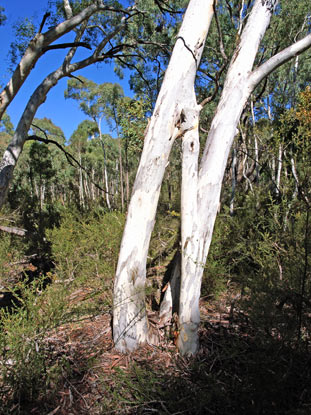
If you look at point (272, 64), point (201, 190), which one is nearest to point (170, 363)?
point (201, 190)

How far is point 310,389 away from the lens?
1486 mm

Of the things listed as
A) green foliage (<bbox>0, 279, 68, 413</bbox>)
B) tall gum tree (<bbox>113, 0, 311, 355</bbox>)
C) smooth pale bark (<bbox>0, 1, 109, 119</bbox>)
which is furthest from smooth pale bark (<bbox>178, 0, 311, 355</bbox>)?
smooth pale bark (<bbox>0, 1, 109, 119</bbox>)

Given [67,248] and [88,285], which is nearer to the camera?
[88,285]

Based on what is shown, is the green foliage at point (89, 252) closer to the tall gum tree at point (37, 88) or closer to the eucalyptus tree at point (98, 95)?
the tall gum tree at point (37, 88)

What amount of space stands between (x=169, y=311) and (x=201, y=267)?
2.25 ft

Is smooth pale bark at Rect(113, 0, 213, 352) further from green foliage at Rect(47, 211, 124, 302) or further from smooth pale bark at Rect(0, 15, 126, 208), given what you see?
smooth pale bark at Rect(0, 15, 126, 208)

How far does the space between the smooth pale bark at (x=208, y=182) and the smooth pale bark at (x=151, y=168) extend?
27cm

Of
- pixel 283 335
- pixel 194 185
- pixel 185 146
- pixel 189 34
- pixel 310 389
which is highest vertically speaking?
pixel 189 34

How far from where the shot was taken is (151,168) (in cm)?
208

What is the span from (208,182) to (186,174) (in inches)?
7.6

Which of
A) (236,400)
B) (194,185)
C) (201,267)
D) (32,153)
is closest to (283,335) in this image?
(236,400)

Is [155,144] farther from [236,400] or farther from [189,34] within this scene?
[236,400]

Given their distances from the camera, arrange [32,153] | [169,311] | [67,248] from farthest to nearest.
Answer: [32,153], [67,248], [169,311]

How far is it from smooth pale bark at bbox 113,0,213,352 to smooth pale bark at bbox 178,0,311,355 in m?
0.27
